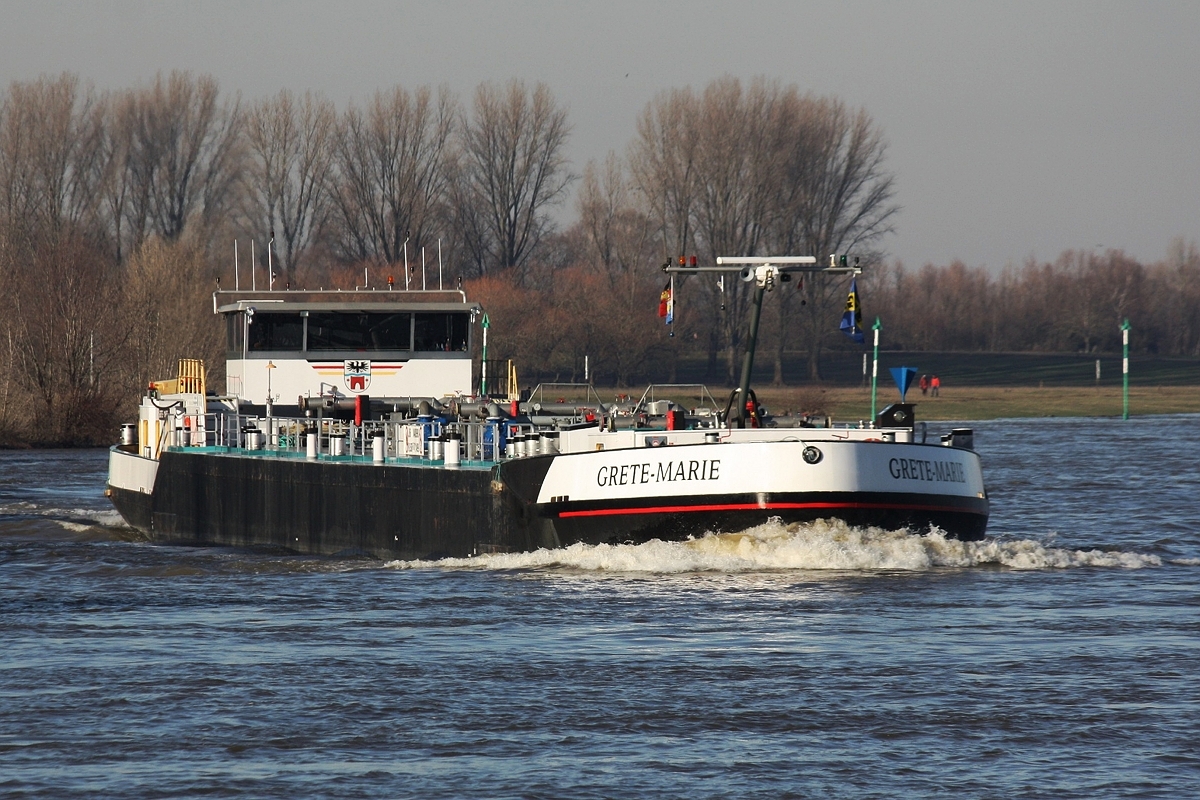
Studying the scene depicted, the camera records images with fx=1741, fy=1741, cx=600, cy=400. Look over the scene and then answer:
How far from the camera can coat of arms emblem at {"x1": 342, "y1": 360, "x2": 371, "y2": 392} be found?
31.1m

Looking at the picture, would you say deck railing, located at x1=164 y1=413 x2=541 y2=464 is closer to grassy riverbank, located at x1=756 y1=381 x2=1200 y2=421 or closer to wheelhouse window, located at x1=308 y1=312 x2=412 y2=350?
wheelhouse window, located at x1=308 y1=312 x2=412 y2=350

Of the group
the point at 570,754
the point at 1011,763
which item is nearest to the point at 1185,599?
the point at 1011,763

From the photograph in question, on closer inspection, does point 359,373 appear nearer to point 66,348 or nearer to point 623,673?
point 623,673

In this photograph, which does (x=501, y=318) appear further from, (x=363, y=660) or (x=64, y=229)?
(x=363, y=660)

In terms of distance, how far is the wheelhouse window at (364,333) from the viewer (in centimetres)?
3095

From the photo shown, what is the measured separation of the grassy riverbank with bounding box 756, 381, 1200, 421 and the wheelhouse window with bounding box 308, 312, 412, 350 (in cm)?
4592

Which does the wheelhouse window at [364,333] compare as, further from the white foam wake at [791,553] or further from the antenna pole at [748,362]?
the white foam wake at [791,553]

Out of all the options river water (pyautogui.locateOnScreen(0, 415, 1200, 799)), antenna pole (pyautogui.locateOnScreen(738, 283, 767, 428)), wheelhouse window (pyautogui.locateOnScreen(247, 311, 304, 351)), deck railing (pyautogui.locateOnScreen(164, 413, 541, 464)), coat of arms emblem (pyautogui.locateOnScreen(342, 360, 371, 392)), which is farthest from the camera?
coat of arms emblem (pyautogui.locateOnScreen(342, 360, 371, 392))

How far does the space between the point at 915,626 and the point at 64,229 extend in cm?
8360

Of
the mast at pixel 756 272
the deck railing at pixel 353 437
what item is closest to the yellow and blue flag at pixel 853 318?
the mast at pixel 756 272

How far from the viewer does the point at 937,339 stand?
120 m

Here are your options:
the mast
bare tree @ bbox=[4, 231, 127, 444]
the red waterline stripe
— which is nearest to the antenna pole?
the mast

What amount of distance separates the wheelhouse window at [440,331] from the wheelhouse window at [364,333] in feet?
0.59

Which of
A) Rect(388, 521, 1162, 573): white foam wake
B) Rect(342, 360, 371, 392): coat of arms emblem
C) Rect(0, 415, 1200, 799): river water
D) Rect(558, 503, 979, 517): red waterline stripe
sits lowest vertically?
Rect(0, 415, 1200, 799): river water
